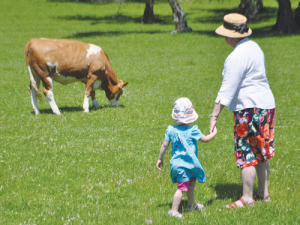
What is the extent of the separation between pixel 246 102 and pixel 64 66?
28.3 ft

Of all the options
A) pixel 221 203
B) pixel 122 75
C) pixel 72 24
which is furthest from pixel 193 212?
pixel 72 24

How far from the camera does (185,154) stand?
5961 mm

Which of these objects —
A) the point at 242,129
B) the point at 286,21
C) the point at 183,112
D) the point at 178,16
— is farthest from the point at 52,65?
the point at 286,21

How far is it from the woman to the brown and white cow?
324 inches

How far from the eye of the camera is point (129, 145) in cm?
1005

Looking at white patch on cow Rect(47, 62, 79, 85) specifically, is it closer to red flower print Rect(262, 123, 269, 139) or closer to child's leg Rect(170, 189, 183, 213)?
child's leg Rect(170, 189, 183, 213)

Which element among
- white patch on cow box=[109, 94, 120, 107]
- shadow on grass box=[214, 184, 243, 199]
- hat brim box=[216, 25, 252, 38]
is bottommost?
white patch on cow box=[109, 94, 120, 107]

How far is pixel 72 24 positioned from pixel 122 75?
2355cm

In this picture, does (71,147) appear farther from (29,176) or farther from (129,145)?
(29,176)

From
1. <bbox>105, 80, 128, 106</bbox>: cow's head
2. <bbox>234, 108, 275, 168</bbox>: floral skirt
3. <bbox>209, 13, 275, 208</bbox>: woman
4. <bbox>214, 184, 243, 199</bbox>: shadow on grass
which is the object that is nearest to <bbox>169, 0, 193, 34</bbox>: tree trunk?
<bbox>105, 80, 128, 106</bbox>: cow's head

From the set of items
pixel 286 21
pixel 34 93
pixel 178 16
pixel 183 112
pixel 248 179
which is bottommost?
pixel 178 16

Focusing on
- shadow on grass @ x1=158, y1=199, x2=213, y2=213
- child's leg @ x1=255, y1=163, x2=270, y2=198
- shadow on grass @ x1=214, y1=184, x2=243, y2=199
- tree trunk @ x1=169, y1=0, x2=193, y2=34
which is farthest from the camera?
tree trunk @ x1=169, y1=0, x2=193, y2=34

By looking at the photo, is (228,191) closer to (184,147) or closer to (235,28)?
(184,147)

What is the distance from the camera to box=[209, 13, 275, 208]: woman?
620 centimetres
